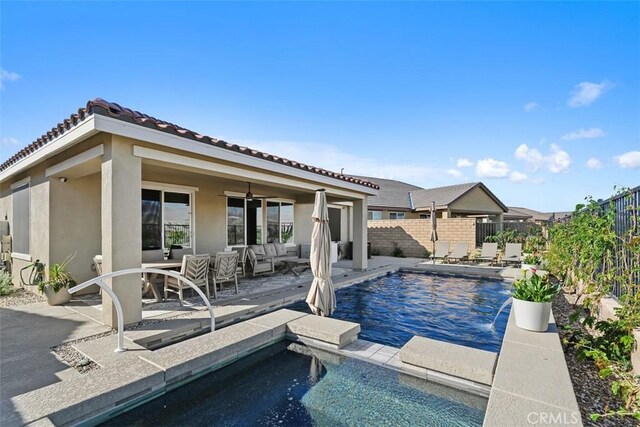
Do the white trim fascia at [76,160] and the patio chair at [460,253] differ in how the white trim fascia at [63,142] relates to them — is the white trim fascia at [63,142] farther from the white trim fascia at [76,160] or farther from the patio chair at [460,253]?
the patio chair at [460,253]

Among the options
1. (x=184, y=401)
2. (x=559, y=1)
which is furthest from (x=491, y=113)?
(x=184, y=401)

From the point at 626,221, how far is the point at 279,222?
12172 millimetres

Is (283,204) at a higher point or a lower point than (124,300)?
higher

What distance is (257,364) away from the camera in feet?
14.8

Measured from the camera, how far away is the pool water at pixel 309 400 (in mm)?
3248

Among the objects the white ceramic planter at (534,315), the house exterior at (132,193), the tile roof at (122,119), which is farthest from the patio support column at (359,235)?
the white ceramic planter at (534,315)

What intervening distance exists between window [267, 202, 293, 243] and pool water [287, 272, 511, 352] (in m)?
5.28

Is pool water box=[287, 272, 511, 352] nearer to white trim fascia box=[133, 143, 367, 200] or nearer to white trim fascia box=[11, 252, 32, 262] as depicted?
white trim fascia box=[133, 143, 367, 200]

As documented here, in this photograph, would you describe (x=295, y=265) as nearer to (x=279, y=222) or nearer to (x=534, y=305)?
(x=279, y=222)

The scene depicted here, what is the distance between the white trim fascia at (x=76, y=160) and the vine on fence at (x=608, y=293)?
7463 mm

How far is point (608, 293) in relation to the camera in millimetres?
5543

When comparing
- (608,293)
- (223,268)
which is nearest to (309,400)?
(223,268)

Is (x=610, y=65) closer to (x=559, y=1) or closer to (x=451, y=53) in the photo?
(x=559, y=1)

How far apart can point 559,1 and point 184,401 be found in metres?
11.6
